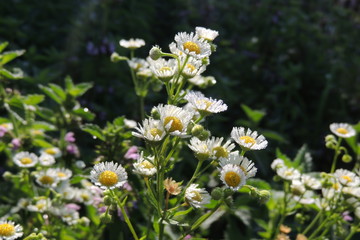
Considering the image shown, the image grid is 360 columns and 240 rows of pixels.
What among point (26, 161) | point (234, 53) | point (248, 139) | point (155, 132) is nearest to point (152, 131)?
point (155, 132)

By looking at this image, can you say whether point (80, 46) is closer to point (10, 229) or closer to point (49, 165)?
point (49, 165)

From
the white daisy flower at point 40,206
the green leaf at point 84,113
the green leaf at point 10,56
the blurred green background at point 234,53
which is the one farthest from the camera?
the blurred green background at point 234,53

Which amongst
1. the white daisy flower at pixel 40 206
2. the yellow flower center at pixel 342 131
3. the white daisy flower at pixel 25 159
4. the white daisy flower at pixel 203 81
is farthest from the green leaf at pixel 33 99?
the yellow flower center at pixel 342 131

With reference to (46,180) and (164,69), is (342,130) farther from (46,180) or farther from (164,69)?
(46,180)

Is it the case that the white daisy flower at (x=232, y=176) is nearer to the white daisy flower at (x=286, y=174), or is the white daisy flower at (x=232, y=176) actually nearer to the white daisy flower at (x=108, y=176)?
the white daisy flower at (x=108, y=176)

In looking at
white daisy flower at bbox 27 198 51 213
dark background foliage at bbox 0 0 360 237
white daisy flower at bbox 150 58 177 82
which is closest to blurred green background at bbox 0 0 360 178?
dark background foliage at bbox 0 0 360 237

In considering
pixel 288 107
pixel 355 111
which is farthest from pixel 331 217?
pixel 355 111

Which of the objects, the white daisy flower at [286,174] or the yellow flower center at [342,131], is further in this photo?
the yellow flower center at [342,131]
